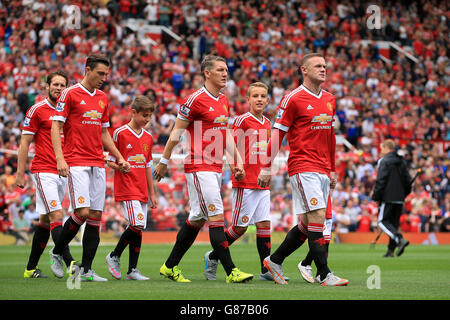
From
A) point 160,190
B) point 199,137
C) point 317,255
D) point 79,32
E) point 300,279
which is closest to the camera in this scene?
point 317,255

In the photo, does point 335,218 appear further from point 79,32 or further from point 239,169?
point 239,169

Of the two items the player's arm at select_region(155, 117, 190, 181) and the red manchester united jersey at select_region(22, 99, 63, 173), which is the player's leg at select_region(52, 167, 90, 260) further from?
the red manchester united jersey at select_region(22, 99, 63, 173)

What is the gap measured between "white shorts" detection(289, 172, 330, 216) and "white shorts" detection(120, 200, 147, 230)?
90.6 inches

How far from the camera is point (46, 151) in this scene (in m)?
10.0

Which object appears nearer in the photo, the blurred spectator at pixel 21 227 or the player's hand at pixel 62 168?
the player's hand at pixel 62 168

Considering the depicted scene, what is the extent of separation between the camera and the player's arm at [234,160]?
29.4 ft

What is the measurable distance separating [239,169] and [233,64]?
20.9 metres

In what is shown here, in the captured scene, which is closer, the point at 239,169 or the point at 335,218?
the point at 239,169

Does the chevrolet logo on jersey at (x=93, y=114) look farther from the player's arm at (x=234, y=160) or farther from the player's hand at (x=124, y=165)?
the player's arm at (x=234, y=160)

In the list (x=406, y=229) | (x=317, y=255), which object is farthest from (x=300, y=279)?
(x=406, y=229)

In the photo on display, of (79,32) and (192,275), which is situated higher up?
(79,32)

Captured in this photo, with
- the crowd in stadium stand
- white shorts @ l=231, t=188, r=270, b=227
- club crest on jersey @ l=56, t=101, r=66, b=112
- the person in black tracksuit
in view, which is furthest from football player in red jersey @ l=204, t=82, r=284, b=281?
the crowd in stadium stand

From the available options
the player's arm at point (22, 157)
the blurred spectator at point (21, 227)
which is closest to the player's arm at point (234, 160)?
the player's arm at point (22, 157)

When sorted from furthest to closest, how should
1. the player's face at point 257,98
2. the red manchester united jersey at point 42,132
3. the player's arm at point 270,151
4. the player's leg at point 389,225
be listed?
the player's leg at point 389,225, the player's face at point 257,98, the red manchester united jersey at point 42,132, the player's arm at point 270,151
